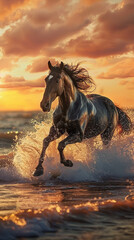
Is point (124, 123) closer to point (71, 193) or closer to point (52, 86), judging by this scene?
point (52, 86)

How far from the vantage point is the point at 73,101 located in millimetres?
8773

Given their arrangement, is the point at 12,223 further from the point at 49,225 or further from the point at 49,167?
the point at 49,167

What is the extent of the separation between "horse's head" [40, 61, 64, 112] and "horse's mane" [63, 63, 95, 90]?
0.63 metres

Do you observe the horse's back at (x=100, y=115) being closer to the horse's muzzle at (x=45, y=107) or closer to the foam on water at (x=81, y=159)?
the foam on water at (x=81, y=159)

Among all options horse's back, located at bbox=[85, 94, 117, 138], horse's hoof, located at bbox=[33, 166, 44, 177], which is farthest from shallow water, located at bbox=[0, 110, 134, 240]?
horse's back, located at bbox=[85, 94, 117, 138]

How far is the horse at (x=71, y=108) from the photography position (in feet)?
26.9

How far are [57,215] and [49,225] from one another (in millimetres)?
360

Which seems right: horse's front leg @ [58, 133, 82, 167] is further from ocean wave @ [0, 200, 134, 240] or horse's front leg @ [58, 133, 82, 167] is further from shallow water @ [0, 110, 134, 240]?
ocean wave @ [0, 200, 134, 240]

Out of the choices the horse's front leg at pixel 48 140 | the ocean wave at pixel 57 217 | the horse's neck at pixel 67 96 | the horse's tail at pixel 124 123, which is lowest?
the ocean wave at pixel 57 217

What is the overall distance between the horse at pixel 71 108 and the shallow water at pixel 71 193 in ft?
1.55

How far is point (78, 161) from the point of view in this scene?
31.6 ft

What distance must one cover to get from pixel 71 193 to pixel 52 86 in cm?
209

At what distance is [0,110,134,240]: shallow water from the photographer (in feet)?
15.9

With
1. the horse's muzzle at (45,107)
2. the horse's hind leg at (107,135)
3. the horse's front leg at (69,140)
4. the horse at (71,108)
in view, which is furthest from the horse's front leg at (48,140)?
the horse's hind leg at (107,135)
